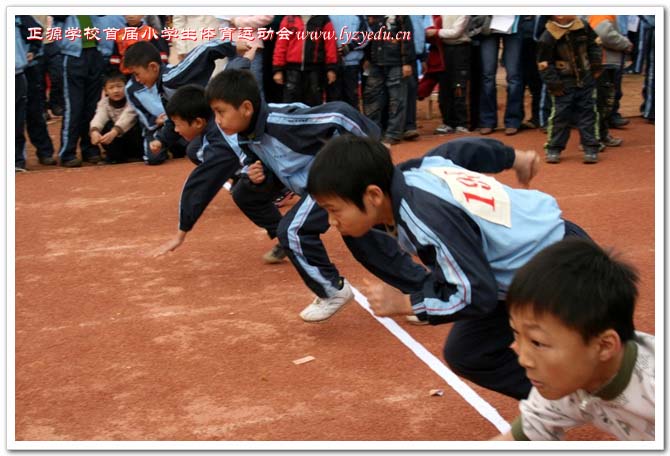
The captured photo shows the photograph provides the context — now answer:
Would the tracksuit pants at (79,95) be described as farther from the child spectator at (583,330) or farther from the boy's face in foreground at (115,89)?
the child spectator at (583,330)

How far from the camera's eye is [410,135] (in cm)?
1016

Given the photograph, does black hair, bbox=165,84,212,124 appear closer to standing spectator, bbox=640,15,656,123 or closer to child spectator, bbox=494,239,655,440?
child spectator, bbox=494,239,655,440

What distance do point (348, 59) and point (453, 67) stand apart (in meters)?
1.15

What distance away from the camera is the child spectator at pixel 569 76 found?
8211mm

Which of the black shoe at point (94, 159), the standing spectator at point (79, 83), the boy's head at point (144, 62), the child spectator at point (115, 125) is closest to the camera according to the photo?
the boy's head at point (144, 62)

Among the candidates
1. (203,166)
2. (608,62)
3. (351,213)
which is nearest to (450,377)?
(351,213)

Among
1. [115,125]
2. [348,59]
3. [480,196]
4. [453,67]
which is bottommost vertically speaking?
[115,125]

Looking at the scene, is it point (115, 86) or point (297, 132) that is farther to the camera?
point (115, 86)

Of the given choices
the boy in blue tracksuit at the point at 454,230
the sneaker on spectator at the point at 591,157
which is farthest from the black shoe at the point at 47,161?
the boy in blue tracksuit at the point at 454,230

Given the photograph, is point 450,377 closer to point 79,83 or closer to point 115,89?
point 115,89

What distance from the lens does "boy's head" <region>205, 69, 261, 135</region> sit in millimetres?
4934
